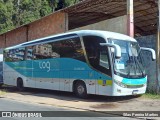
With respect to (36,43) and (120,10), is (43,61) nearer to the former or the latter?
(36,43)

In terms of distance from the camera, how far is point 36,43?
20.7m

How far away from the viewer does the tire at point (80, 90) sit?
16.6m

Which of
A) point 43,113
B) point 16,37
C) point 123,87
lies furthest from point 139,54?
point 16,37

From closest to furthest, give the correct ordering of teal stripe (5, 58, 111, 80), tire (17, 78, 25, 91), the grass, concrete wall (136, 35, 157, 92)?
the grass → teal stripe (5, 58, 111, 80) → concrete wall (136, 35, 157, 92) → tire (17, 78, 25, 91)

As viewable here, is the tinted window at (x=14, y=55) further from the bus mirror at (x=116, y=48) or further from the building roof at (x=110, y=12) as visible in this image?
the bus mirror at (x=116, y=48)

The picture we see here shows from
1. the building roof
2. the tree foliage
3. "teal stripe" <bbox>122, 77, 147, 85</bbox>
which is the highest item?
the tree foliage

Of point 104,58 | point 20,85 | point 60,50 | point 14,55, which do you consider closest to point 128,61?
point 104,58

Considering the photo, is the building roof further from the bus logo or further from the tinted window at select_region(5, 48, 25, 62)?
the bus logo

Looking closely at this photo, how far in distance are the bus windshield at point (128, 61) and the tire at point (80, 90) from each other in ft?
7.95

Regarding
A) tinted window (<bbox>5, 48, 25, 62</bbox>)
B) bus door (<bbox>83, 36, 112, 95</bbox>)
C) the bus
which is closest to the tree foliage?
tinted window (<bbox>5, 48, 25, 62</bbox>)

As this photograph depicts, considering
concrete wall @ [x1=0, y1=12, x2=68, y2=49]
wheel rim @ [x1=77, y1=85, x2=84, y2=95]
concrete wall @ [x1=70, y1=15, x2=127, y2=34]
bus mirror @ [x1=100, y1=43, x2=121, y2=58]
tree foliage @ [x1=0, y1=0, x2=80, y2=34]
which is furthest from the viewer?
tree foliage @ [x1=0, y1=0, x2=80, y2=34]

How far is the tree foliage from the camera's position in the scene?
4769 cm

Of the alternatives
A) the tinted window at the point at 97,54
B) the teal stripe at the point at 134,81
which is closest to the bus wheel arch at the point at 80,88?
the tinted window at the point at 97,54

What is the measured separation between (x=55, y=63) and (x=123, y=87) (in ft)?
16.4
